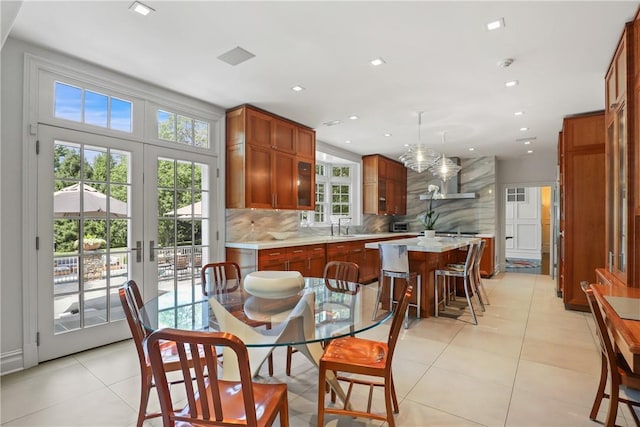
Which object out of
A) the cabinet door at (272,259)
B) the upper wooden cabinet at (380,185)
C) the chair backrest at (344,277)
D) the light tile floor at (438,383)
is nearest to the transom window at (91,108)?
the cabinet door at (272,259)

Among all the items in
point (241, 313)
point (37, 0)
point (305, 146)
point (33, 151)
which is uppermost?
point (37, 0)

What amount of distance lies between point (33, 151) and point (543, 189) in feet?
36.0

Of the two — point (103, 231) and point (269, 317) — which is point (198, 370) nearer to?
point (269, 317)

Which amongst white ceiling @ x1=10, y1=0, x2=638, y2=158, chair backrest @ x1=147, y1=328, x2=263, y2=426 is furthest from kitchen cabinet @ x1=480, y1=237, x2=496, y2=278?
chair backrest @ x1=147, y1=328, x2=263, y2=426

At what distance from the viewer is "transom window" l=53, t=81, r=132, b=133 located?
114 inches

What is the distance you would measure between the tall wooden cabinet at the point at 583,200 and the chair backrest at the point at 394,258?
2304 millimetres

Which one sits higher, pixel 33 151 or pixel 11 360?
pixel 33 151

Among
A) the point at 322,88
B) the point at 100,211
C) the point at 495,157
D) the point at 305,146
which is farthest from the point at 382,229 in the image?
the point at 100,211

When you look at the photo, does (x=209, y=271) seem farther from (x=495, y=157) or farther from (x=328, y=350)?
(x=495, y=157)

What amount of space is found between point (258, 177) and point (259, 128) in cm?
64

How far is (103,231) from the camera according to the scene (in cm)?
314

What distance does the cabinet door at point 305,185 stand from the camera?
5.08 meters

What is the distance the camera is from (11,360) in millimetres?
2578

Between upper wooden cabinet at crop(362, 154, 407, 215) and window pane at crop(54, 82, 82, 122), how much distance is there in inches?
205
